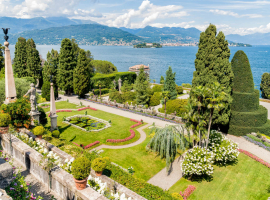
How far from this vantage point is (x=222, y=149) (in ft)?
56.1

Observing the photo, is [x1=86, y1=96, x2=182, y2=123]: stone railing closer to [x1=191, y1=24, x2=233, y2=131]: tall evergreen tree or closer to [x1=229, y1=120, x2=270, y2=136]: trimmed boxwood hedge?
[x1=191, y1=24, x2=233, y2=131]: tall evergreen tree

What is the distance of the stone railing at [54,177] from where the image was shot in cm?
711

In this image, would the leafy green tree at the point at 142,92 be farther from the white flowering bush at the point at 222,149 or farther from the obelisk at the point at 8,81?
the obelisk at the point at 8,81

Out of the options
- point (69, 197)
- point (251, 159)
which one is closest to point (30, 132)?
point (69, 197)

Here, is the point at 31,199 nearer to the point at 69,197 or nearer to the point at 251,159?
the point at 69,197

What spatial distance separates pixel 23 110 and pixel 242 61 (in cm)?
2434

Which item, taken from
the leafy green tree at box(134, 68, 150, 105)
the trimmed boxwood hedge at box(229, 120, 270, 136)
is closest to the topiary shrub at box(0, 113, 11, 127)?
the trimmed boxwood hedge at box(229, 120, 270, 136)

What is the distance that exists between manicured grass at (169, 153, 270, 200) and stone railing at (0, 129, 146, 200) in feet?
27.1

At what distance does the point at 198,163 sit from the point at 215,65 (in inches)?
490

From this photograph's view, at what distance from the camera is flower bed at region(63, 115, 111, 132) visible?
26.0m

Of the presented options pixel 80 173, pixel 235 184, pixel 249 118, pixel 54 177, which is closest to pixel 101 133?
pixel 235 184

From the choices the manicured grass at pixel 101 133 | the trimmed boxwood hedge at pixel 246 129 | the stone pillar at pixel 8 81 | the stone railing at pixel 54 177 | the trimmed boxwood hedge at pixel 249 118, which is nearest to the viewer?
the stone railing at pixel 54 177

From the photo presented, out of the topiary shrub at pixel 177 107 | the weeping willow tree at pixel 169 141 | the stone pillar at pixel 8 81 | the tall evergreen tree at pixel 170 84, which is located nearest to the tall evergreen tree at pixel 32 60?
the tall evergreen tree at pixel 170 84

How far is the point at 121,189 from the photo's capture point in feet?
29.0
